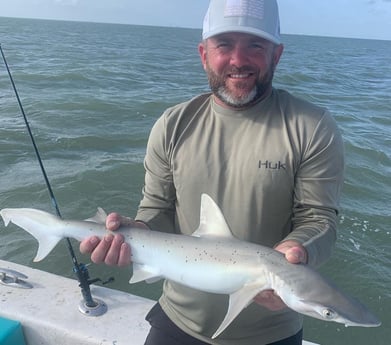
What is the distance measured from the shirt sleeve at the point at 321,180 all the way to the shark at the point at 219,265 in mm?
321

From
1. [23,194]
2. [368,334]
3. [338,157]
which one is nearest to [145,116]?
[23,194]

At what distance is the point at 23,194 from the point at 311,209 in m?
7.02

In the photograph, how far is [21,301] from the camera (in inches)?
132

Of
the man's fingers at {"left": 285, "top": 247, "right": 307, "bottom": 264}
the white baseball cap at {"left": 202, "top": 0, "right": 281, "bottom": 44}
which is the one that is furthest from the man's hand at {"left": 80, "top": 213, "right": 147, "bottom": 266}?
the white baseball cap at {"left": 202, "top": 0, "right": 281, "bottom": 44}

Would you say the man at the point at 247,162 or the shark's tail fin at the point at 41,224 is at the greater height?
the man at the point at 247,162

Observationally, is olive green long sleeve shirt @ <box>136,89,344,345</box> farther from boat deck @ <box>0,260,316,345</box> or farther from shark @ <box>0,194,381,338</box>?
boat deck @ <box>0,260,316,345</box>

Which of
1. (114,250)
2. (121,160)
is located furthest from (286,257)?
(121,160)

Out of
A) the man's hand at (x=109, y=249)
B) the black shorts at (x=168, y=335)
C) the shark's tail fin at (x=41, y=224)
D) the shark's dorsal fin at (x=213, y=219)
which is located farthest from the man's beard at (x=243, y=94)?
the black shorts at (x=168, y=335)

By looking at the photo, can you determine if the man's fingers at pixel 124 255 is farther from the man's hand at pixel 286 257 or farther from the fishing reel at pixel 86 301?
the fishing reel at pixel 86 301

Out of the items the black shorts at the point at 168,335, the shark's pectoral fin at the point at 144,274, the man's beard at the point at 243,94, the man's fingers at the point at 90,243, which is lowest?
the black shorts at the point at 168,335

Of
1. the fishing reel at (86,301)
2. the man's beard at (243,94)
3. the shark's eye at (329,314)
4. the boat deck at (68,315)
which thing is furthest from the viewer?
the fishing reel at (86,301)

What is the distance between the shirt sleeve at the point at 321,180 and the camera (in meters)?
2.38

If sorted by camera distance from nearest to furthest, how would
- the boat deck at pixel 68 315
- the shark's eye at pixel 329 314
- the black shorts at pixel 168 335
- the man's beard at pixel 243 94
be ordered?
the shark's eye at pixel 329 314 < the man's beard at pixel 243 94 < the black shorts at pixel 168 335 < the boat deck at pixel 68 315

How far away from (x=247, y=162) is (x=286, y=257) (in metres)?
0.60
